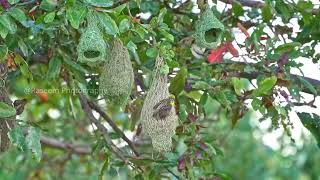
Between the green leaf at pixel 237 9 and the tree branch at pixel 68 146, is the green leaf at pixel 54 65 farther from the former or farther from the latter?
the tree branch at pixel 68 146

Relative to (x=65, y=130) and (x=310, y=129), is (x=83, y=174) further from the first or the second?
(x=310, y=129)

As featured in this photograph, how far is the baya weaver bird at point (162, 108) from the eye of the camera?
1853 mm

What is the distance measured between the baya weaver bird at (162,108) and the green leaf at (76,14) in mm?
288

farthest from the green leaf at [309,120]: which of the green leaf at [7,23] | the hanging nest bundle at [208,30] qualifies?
the green leaf at [7,23]

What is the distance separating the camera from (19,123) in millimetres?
2037

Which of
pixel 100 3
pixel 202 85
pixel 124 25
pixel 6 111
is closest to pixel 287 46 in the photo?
pixel 202 85

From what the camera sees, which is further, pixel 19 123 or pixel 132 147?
pixel 132 147

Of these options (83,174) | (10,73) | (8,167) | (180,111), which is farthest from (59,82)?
(83,174)

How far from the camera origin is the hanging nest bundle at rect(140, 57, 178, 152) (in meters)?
1.84

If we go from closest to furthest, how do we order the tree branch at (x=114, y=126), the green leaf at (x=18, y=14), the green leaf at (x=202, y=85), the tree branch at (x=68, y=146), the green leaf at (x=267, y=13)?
the green leaf at (x=18, y=14) < the green leaf at (x=202, y=85) < the green leaf at (x=267, y=13) < the tree branch at (x=114, y=126) < the tree branch at (x=68, y=146)

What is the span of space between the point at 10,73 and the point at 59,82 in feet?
1.16

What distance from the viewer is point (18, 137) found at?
1.93 metres

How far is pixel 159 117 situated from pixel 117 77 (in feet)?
0.44

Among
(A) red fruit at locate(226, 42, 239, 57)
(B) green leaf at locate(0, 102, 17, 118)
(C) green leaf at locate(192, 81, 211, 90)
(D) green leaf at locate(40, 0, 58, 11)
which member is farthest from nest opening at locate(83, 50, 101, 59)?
(A) red fruit at locate(226, 42, 239, 57)
